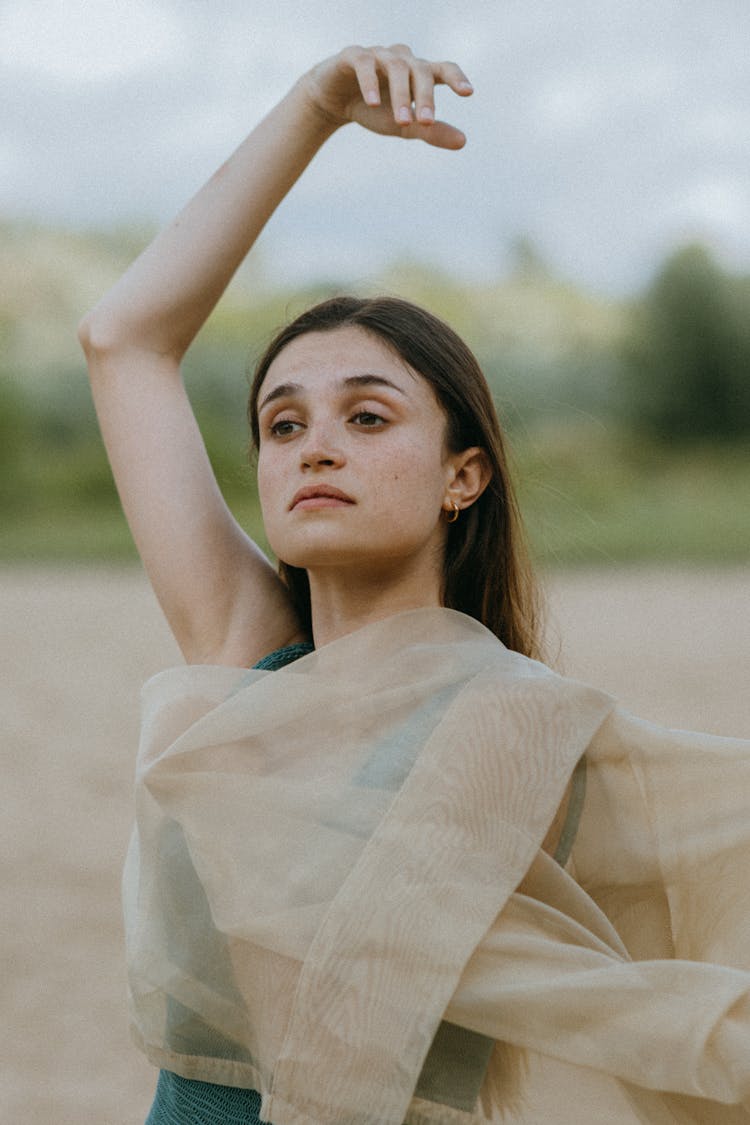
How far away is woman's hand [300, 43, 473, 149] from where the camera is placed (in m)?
1.64

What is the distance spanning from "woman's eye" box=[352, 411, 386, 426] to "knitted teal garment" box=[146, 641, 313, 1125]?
73cm

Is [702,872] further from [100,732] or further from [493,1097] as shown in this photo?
[100,732]

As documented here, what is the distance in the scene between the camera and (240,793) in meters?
1.44

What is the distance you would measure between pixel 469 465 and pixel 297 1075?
77 centimetres

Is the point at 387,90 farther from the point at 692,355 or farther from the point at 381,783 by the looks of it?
the point at 692,355

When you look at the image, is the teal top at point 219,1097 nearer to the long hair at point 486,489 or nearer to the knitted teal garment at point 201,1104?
the knitted teal garment at point 201,1104

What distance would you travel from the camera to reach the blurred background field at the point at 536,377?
21.7 m

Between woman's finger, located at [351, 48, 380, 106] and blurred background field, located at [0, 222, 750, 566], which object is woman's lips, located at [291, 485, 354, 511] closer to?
woman's finger, located at [351, 48, 380, 106]

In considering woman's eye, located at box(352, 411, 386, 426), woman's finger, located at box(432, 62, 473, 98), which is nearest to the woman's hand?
woman's finger, located at box(432, 62, 473, 98)

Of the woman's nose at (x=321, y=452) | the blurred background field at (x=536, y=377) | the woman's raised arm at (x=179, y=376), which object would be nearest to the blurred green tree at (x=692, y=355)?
the blurred background field at (x=536, y=377)

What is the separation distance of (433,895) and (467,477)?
61 centimetres

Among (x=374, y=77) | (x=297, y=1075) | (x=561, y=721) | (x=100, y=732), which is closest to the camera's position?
(x=297, y=1075)

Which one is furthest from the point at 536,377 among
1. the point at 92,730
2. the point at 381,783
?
the point at 381,783

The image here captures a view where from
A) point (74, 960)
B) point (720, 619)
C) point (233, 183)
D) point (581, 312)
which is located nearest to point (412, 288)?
point (581, 312)
